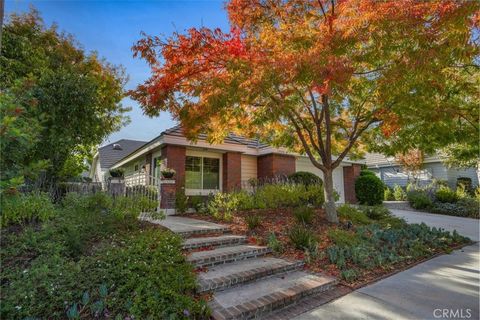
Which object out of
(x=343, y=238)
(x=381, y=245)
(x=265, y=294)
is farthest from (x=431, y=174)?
(x=265, y=294)

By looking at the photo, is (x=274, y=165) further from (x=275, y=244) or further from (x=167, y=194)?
(x=275, y=244)

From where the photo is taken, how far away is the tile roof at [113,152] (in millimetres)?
21550

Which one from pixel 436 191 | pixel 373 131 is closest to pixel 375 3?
pixel 373 131

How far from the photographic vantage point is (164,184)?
10.1m

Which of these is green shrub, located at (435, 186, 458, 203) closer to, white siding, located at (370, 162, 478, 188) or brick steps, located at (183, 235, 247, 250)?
white siding, located at (370, 162, 478, 188)

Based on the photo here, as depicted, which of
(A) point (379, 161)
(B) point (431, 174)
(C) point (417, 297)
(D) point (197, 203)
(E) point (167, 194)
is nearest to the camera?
(C) point (417, 297)

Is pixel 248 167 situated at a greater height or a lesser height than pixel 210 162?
lesser

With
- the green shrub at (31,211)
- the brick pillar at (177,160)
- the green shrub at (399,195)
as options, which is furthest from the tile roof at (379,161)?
the green shrub at (31,211)

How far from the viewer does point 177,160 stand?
1134 cm

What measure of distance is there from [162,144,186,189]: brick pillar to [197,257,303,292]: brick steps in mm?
6503

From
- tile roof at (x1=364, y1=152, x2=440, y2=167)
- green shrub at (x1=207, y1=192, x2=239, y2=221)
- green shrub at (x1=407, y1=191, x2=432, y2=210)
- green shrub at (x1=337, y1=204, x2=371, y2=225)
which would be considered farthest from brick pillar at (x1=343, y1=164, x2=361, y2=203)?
green shrub at (x1=207, y1=192, x2=239, y2=221)

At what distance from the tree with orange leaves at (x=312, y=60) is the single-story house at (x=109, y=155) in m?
15.1

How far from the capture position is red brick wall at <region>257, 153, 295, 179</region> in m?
13.6

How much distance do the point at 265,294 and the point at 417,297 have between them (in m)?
2.38
